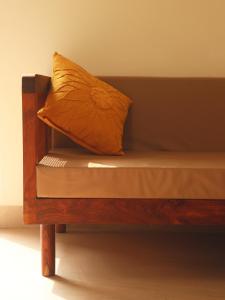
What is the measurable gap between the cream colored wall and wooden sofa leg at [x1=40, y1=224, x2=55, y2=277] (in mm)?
785

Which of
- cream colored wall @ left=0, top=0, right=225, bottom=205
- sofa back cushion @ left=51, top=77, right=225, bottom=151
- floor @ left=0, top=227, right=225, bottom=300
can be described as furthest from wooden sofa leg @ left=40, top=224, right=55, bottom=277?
→ cream colored wall @ left=0, top=0, right=225, bottom=205

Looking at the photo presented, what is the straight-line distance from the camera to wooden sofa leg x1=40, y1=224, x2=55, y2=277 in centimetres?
144

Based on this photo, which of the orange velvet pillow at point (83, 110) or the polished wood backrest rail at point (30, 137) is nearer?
the polished wood backrest rail at point (30, 137)

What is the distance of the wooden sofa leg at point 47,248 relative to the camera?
1.44 m

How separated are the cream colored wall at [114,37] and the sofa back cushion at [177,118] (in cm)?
16

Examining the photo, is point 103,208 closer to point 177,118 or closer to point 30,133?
point 30,133

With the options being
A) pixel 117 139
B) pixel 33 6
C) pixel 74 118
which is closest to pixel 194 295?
pixel 117 139

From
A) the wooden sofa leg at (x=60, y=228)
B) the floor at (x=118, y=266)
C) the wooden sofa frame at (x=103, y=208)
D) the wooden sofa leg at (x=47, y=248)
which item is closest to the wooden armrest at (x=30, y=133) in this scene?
the wooden sofa frame at (x=103, y=208)

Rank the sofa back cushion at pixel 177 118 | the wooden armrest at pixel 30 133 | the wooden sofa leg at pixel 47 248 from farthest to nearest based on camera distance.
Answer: the sofa back cushion at pixel 177 118 < the wooden sofa leg at pixel 47 248 < the wooden armrest at pixel 30 133

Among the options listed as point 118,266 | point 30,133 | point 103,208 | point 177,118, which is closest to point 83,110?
point 30,133

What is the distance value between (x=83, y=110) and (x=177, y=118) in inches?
20.0

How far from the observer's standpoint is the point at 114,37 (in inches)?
75.8

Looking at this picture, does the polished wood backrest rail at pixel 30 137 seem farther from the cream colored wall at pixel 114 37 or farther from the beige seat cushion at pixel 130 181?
the cream colored wall at pixel 114 37

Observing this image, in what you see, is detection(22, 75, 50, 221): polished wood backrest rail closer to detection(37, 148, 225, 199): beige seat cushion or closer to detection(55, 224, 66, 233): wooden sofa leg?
detection(37, 148, 225, 199): beige seat cushion
